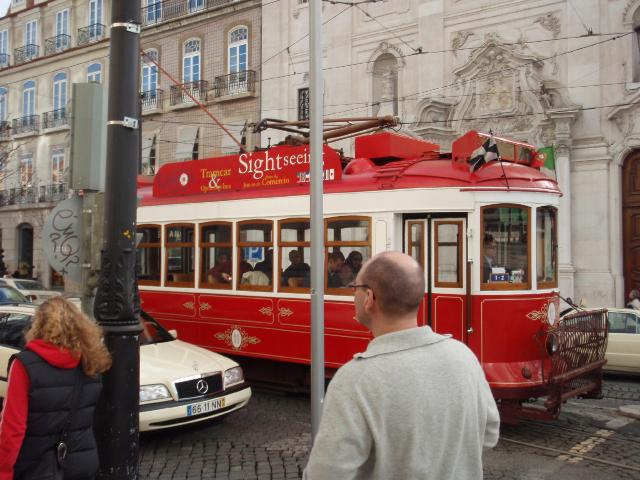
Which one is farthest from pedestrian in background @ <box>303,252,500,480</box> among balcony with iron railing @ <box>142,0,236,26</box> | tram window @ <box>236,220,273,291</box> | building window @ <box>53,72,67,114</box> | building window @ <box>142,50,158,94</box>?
building window @ <box>53,72,67,114</box>

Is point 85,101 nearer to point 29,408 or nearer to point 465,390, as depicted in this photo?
point 29,408

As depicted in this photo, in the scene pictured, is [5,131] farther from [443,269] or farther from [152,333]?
[443,269]

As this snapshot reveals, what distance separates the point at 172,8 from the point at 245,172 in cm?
2151

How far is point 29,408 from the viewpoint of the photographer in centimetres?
357

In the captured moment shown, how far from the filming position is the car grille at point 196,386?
700 centimetres

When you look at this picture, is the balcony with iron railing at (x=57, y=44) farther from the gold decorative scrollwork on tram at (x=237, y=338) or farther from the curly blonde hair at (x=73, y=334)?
the curly blonde hair at (x=73, y=334)

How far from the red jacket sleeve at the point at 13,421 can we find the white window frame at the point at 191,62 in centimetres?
2520

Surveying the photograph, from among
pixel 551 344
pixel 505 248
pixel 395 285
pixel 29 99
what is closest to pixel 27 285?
pixel 29 99

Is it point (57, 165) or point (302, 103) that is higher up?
point (302, 103)

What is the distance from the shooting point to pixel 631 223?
17.6 meters

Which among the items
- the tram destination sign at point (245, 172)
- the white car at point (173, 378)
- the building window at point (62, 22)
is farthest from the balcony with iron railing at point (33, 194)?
the white car at point (173, 378)

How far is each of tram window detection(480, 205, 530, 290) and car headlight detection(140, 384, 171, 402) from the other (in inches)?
145

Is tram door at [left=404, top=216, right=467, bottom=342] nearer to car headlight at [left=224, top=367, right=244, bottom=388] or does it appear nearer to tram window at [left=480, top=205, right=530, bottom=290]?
tram window at [left=480, top=205, right=530, bottom=290]

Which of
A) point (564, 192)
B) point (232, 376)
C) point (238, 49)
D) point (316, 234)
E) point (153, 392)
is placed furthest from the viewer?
point (238, 49)
